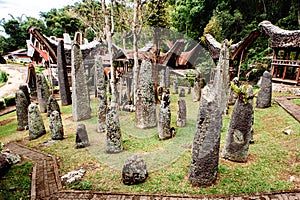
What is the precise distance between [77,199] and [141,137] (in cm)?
475

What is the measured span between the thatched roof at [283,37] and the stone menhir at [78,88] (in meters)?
14.8

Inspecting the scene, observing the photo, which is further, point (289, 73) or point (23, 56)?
point (23, 56)

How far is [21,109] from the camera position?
11312 mm

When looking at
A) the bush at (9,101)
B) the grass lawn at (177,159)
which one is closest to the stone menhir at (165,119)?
the grass lawn at (177,159)

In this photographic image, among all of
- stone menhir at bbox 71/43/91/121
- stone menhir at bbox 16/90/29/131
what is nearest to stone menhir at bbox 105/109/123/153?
stone menhir at bbox 71/43/91/121

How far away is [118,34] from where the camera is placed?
2466cm

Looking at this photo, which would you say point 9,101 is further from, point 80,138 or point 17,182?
point 17,182

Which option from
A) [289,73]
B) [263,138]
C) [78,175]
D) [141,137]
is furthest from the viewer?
[289,73]

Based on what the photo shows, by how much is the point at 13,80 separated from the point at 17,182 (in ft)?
94.3

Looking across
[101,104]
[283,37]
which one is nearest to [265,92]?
[283,37]

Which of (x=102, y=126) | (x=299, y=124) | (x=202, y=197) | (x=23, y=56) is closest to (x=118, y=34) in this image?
(x=102, y=126)

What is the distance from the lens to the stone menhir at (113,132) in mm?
7730

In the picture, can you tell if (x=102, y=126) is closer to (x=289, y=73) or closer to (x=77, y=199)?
(x=77, y=199)

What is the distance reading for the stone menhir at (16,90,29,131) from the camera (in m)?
11.2
